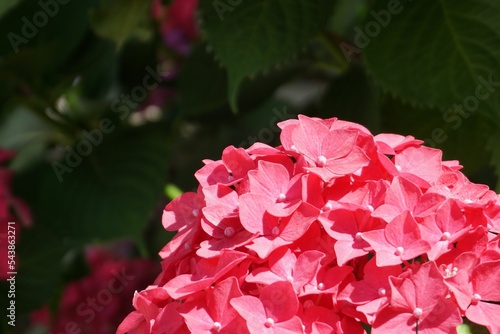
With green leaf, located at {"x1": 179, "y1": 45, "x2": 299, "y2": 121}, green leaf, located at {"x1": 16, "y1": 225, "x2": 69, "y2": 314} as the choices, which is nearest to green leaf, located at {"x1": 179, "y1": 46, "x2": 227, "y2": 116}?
green leaf, located at {"x1": 179, "y1": 45, "x2": 299, "y2": 121}

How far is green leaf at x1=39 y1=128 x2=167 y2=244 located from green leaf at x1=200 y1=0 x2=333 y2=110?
0.91 feet

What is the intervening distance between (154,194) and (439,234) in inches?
26.5

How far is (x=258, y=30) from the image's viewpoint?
944 mm

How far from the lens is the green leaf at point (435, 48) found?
0.87m

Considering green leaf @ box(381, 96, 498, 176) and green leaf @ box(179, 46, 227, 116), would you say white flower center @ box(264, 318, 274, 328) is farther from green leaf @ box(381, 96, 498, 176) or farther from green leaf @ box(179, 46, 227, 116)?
green leaf @ box(179, 46, 227, 116)

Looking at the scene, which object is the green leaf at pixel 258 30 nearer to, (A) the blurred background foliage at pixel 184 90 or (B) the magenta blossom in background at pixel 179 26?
(A) the blurred background foliage at pixel 184 90

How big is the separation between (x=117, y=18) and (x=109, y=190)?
0.25 meters

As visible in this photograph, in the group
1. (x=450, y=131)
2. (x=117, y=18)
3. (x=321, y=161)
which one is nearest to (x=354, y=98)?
(x=450, y=131)

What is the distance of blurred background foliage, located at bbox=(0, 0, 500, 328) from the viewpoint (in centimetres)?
89

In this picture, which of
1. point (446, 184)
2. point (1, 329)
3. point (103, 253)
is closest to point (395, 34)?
point (446, 184)

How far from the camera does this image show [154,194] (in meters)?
1.13

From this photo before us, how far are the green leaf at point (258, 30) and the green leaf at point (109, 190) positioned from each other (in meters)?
0.28

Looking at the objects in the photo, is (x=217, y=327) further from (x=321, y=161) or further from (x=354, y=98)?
(x=354, y=98)

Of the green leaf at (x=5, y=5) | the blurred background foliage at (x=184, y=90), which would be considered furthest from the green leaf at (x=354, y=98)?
the green leaf at (x=5, y=5)
